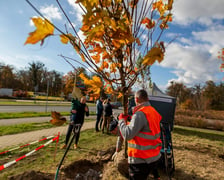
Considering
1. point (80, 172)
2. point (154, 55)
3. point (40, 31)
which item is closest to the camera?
point (40, 31)

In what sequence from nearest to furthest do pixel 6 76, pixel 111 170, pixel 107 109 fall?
pixel 111 170, pixel 107 109, pixel 6 76

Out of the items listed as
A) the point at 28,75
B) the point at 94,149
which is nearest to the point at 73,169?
the point at 94,149

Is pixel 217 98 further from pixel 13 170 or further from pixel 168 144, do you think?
pixel 13 170

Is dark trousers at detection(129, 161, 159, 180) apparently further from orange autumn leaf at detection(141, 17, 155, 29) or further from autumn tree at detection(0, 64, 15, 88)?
autumn tree at detection(0, 64, 15, 88)

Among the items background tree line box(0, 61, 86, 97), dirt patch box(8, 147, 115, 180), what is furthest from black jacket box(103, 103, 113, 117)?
background tree line box(0, 61, 86, 97)

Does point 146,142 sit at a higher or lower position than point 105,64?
lower

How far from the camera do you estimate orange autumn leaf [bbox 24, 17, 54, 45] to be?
933 millimetres

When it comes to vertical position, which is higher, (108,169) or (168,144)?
(168,144)

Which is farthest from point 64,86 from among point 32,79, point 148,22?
point 148,22

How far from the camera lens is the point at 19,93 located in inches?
1180

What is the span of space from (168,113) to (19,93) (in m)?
32.4

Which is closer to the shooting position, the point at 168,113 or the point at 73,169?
the point at 73,169

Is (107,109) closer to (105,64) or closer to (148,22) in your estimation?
(105,64)

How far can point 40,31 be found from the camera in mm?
982
